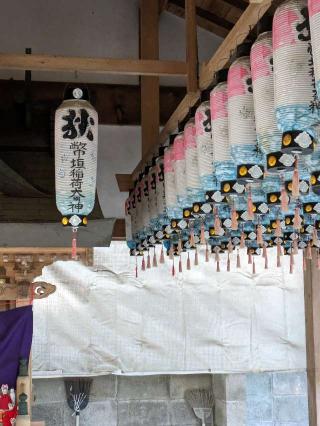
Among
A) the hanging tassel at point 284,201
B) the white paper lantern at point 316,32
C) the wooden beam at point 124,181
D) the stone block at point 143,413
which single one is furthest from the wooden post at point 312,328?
the white paper lantern at point 316,32

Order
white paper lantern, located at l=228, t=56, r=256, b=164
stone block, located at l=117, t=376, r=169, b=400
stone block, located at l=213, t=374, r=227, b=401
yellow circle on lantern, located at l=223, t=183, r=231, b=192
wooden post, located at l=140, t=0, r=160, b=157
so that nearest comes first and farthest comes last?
white paper lantern, located at l=228, t=56, r=256, b=164
yellow circle on lantern, located at l=223, t=183, r=231, b=192
wooden post, located at l=140, t=0, r=160, b=157
stone block, located at l=213, t=374, r=227, b=401
stone block, located at l=117, t=376, r=169, b=400

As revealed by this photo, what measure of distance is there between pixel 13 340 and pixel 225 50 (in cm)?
479

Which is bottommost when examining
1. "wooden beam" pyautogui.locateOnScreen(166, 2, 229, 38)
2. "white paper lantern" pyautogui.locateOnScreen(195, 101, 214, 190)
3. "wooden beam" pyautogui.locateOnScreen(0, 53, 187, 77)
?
"white paper lantern" pyautogui.locateOnScreen(195, 101, 214, 190)

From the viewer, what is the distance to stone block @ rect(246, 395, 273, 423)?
8633 millimetres

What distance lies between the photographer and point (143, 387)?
8953mm

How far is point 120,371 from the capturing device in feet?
27.7

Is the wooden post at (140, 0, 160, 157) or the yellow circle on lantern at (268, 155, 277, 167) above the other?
the wooden post at (140, 0, 160, 157)

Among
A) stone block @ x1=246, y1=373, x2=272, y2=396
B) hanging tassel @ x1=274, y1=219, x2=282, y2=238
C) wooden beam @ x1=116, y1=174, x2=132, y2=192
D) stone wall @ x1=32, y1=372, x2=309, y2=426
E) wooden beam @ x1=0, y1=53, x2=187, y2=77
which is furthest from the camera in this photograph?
stone block @ x1=246, y1=373, x2=272, y2=396

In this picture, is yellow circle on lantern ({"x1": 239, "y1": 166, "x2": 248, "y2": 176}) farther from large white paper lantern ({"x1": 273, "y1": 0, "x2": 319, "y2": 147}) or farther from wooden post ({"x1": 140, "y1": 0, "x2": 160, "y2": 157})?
wooden post ({"x1": 140, "y1": 0, "x2": 160, "y2": 157})

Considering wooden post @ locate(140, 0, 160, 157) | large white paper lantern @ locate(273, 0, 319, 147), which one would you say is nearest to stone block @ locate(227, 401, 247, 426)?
wooden post @ locate(140, 0, 160, 157)

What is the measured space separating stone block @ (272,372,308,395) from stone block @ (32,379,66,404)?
2.70m

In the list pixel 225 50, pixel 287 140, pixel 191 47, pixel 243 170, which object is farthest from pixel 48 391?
pixel 287 140

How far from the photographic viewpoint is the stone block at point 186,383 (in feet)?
29.5

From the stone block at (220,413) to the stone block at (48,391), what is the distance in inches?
76.4
